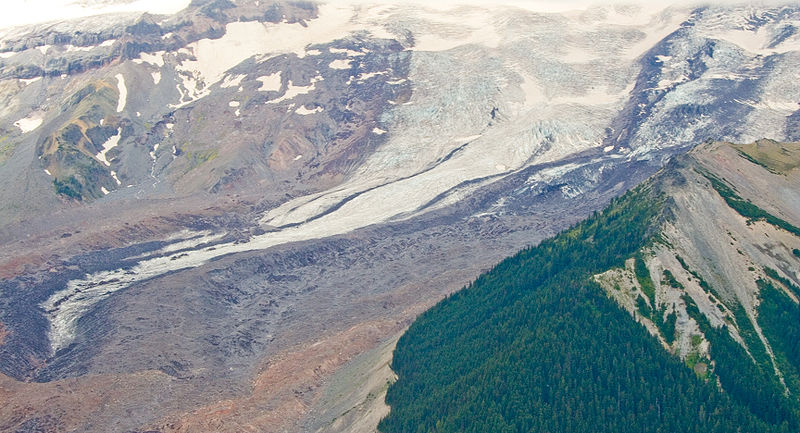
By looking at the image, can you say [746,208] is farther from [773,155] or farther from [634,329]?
[634,329]

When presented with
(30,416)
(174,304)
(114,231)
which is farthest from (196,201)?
(30,416)

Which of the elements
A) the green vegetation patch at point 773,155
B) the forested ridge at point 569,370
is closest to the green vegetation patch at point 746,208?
the forested ridge at point 569,370

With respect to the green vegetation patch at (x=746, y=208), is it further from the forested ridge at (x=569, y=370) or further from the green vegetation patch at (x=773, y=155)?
the green vegetation patch at (x=773, y=155)

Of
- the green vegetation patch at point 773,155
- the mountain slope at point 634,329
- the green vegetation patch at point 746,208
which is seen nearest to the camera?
the mountain slope at point 634,329

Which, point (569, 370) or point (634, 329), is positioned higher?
point (634, 329)

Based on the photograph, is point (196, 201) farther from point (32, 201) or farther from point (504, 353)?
point (504, 353)

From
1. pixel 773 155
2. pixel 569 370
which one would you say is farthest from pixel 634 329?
pixel 773 155
